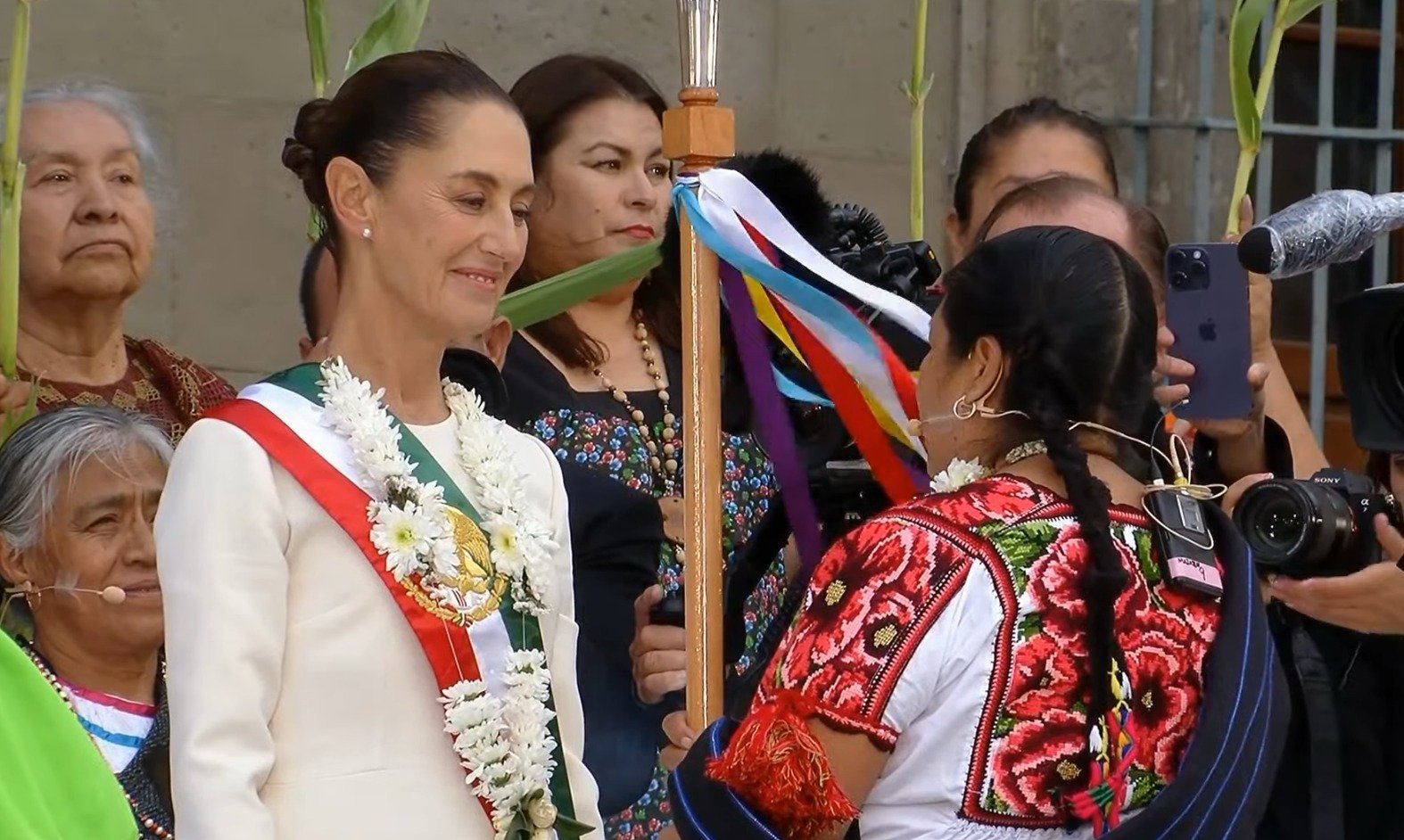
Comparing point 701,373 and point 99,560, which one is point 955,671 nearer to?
point 701,373

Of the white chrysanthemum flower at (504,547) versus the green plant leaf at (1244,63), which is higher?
the green plant leaf at (1244,63)

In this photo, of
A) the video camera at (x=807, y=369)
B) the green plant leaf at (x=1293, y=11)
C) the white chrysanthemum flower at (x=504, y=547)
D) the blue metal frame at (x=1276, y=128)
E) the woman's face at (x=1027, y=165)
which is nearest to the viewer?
the white chrysanthemum flower at (x=504, y=547)

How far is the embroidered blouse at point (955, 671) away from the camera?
2428mm

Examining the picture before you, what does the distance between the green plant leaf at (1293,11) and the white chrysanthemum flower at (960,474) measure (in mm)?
2142

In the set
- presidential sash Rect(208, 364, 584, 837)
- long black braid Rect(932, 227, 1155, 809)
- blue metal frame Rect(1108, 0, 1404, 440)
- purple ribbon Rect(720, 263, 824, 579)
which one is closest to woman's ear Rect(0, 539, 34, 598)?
presidential sash Rect(208, 364, 584, 837)

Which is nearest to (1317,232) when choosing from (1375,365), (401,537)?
(1375,365)

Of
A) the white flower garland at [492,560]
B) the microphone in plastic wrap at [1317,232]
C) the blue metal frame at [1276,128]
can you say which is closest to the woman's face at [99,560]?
the white flower garland at [492,560]

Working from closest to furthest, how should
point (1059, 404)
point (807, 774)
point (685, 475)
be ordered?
point (807, 774), point (1059, 404), point (685, 475)

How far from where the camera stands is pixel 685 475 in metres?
2.89

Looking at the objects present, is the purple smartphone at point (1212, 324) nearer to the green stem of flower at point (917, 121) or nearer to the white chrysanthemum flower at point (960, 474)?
the white chrysanthemum flower at point (960, 474)

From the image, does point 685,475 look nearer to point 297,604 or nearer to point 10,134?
point 297,604

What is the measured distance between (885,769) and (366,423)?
0.71 meters

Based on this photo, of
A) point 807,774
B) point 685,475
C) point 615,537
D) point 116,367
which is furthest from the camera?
point 116,367

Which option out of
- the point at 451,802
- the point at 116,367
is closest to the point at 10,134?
the point at 116,367
